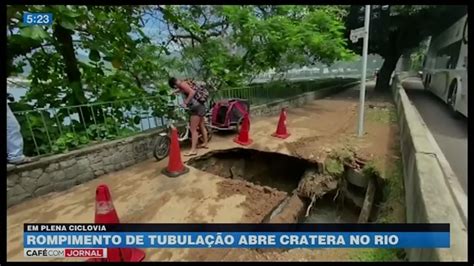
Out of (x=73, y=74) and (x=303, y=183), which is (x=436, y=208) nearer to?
(x=303, y=183)

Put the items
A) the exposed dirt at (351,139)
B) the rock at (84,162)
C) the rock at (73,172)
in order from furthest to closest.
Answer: the exposed dirt at (351,139), the rock at (84,162), the rock at (73,172)

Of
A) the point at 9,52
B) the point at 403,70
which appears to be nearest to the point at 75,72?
the point at 9,52

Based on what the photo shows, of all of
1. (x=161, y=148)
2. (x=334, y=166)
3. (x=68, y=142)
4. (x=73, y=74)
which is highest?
(x=73, y=74)

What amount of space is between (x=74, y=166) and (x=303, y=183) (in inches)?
125

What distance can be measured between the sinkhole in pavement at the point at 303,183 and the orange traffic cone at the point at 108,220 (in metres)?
1.35

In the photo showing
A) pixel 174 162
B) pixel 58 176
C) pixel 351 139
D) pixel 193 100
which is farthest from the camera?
pixel 351 139

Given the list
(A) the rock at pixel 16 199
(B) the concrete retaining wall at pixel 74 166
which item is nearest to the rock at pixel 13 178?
(B) the concrete retaining wall at pixel 74 166

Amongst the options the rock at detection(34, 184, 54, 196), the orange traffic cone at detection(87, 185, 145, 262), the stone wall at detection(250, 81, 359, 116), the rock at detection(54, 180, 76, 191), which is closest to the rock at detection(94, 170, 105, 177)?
the rock at detection(54, 180, 76, 191)

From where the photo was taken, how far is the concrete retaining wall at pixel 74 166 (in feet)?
9.55

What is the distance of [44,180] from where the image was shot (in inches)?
122

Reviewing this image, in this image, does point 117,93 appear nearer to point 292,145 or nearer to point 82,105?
point 82,105

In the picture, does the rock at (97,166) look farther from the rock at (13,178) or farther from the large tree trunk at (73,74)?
the rock at (13,178)

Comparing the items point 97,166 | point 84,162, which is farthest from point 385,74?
point 84,162
